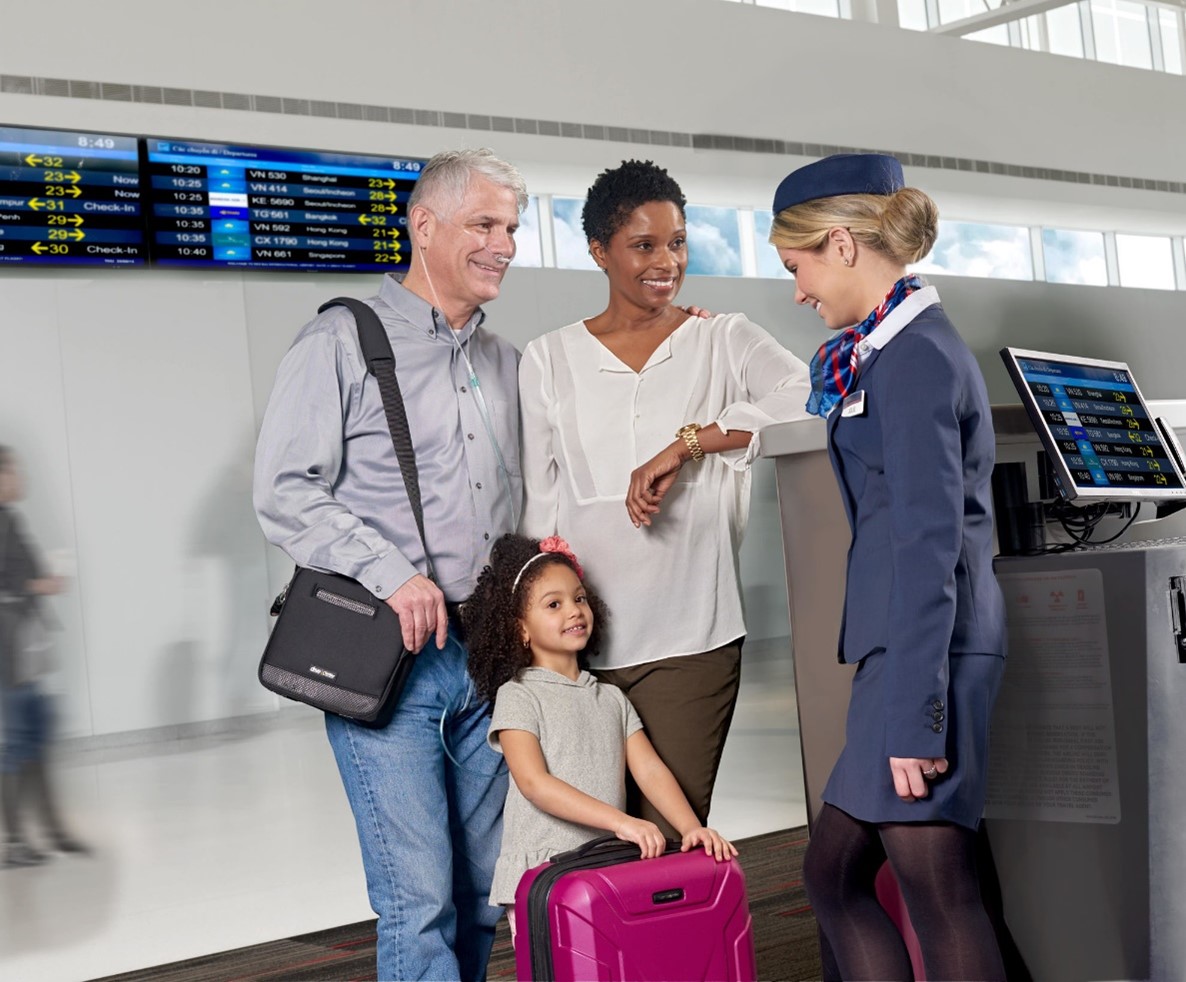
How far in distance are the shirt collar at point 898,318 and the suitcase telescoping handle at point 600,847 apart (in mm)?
842

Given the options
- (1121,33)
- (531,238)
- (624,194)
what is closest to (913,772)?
(624,194)

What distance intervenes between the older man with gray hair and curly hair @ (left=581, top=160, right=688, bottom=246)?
220 mm

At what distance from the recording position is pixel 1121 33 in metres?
8.38

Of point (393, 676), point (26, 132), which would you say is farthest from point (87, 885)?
point (393, 676)

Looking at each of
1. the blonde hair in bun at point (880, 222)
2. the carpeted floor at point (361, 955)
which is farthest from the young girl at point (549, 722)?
the carpeted floor at point (361, 955)

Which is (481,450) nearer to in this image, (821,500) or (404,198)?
(821,500)

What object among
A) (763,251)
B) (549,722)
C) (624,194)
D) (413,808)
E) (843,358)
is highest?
(763,251)

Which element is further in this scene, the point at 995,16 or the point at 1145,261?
the point at 1145,261

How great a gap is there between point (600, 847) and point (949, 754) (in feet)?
2.01

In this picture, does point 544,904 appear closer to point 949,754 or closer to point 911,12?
point 949,754

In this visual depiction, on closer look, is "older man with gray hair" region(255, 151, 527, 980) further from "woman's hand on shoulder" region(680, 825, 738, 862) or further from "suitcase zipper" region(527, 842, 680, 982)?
"woman's hand on shoulder" region(680, 825, 738, 862)

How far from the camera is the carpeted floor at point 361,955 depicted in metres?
3.29

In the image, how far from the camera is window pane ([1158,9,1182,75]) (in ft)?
28.2

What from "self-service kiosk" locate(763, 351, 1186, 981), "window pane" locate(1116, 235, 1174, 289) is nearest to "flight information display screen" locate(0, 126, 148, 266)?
"self-service kiosk" locate(763, 351, 1186, 981)
